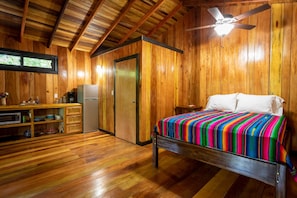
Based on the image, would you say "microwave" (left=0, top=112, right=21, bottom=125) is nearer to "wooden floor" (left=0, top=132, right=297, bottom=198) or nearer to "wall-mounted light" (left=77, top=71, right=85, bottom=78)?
"wooden floor" (left=0, top=132, right=297, bottom=198)

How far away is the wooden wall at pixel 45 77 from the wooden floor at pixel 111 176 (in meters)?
1.46

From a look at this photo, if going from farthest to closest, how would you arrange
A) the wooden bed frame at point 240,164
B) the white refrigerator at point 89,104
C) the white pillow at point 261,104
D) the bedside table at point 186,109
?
the white refrigerator at point 89,104
the bedside table at point 186,109
the white pillow at point 261,104
the wooden bed frame at point 240,164

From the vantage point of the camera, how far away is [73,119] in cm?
416

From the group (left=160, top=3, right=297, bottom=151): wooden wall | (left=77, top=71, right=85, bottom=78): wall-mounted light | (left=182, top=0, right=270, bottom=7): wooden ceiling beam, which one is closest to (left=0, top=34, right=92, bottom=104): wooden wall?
(left=77, top=71, right=85, bottom=78): wall-mounted light

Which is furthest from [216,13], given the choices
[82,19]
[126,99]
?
[82,19]

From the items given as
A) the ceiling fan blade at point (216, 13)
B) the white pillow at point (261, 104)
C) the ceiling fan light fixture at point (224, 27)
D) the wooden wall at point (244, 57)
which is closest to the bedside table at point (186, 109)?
the wooden wall at point (244, 57)

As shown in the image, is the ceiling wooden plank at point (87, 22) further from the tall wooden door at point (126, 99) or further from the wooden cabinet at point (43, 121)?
the wooden cabinet at point (43, 121)

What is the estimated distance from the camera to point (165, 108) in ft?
12.5

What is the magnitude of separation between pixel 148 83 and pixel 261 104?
2.15m

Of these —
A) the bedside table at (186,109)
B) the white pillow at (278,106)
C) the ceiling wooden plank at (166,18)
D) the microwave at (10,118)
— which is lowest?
the microwave at (10,118)

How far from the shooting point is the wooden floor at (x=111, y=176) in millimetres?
1738

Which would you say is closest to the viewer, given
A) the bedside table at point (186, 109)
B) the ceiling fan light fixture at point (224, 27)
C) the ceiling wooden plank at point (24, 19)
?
the ceiling fan light fixture at point (224, 27)

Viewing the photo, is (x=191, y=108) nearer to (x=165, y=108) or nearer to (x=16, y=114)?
(x=165, y=108)

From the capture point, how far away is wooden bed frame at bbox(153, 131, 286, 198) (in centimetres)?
134
